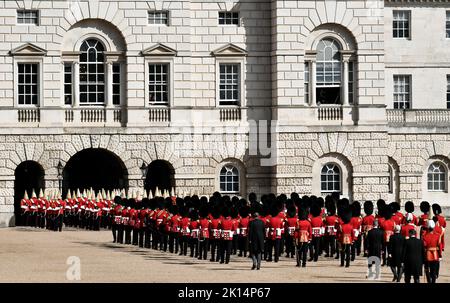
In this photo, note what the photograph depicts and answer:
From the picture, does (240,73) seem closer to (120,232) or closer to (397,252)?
(120,232)

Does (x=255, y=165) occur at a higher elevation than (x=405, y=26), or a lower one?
lower

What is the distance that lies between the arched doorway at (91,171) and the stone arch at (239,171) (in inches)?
174

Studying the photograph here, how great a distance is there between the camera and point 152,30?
64.1 m

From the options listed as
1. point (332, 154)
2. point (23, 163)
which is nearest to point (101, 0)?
point (23, 163)

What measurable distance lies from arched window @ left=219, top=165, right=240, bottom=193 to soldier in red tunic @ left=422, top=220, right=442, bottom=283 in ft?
91.4

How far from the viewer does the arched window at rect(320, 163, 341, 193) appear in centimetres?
6544

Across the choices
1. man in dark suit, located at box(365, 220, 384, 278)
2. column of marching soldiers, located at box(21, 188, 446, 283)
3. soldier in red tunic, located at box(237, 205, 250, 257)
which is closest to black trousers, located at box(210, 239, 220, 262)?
column of marching soldiers, located at box(21, 188, 446, 283)

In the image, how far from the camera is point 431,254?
37281 millimetres

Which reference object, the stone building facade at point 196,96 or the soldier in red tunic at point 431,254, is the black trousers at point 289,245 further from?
the stone building facade at point 196,96

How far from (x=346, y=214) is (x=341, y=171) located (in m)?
21.2

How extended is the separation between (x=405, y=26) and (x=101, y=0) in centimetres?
1452

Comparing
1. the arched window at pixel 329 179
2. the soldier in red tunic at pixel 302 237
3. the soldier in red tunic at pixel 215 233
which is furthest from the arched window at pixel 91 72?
the soldier in red tunic at pixel 302 237

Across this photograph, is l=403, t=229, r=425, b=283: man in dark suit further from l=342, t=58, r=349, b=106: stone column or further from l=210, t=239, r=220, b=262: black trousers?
l=342, t=58, r=349, b=106: stone column
